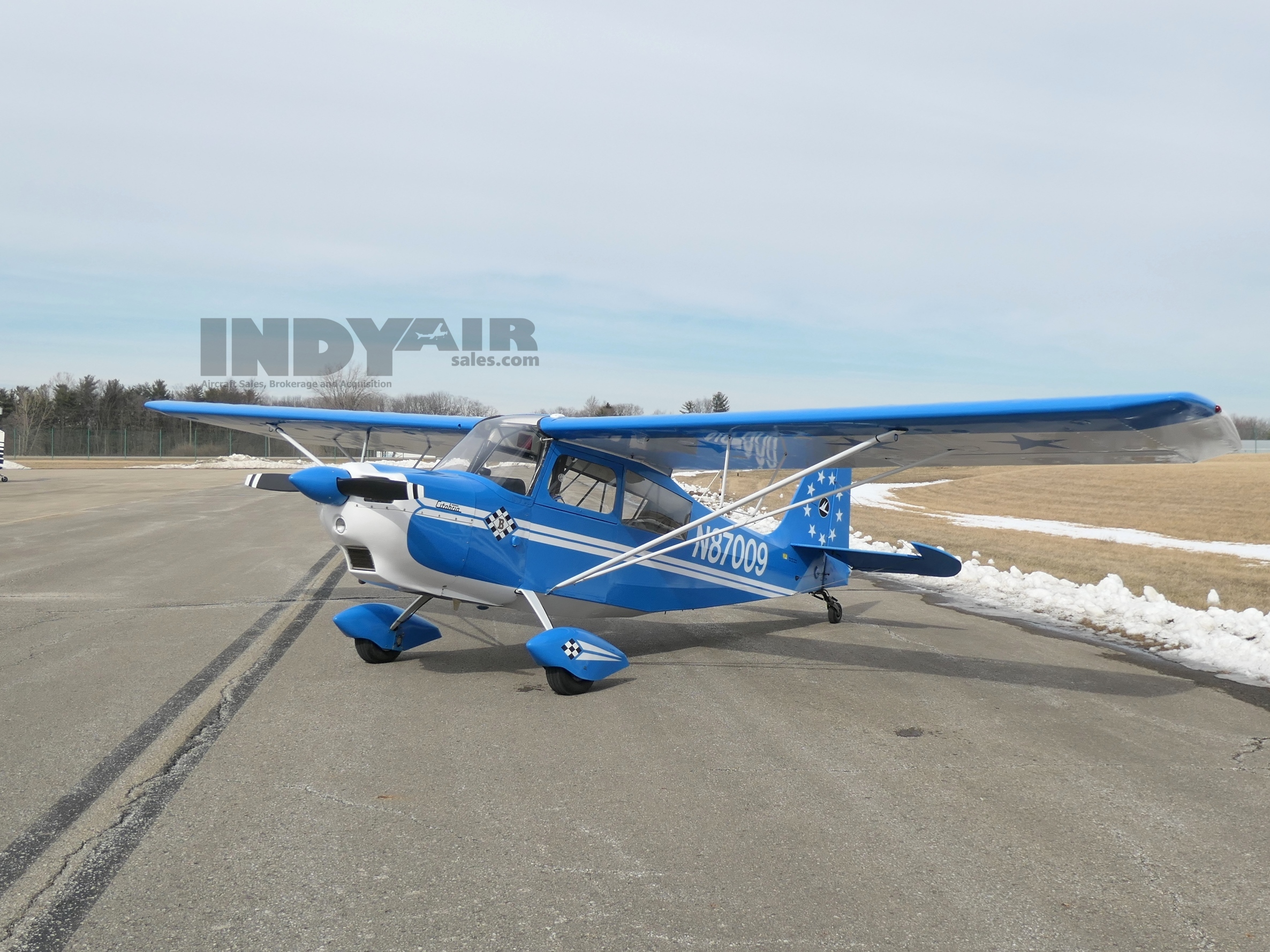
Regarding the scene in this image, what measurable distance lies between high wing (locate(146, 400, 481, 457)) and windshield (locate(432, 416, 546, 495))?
1.51 metres

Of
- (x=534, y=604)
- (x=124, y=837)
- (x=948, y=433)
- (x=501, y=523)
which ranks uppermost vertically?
(x=948, y=433)

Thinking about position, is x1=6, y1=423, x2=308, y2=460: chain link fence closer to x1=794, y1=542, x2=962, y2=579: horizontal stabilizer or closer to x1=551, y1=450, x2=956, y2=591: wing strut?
x1=794, y1=542, x2=962, y2=579: horizontal stabilizer

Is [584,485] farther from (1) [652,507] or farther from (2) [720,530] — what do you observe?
(2) [720,530]

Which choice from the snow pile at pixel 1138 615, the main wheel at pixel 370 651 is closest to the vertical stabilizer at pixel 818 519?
the snow pile at pixel 1138 615

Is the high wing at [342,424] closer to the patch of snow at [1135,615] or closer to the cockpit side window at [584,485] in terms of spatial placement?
the cockpit side window at [584,485]

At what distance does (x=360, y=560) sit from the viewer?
6379 mm

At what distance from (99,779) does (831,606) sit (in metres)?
7.17

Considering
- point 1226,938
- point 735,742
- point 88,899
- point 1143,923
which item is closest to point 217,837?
point 88,899

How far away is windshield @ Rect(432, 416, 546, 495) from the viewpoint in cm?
695

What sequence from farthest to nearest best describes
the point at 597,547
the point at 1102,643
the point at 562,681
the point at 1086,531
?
1. the point at 1086,531
2. the point at 1102,643
3. the point at 597,547
4. the point at 562,681

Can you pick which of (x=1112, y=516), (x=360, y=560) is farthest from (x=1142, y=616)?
(x=1112, y=516)

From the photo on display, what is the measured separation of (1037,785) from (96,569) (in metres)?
12.4

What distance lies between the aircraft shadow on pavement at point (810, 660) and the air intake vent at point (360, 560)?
1.07 m

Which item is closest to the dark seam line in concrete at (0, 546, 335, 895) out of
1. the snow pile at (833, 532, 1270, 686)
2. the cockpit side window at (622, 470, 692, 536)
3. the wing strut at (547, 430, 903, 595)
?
the wing strut at (547, 430, 903, 595)
